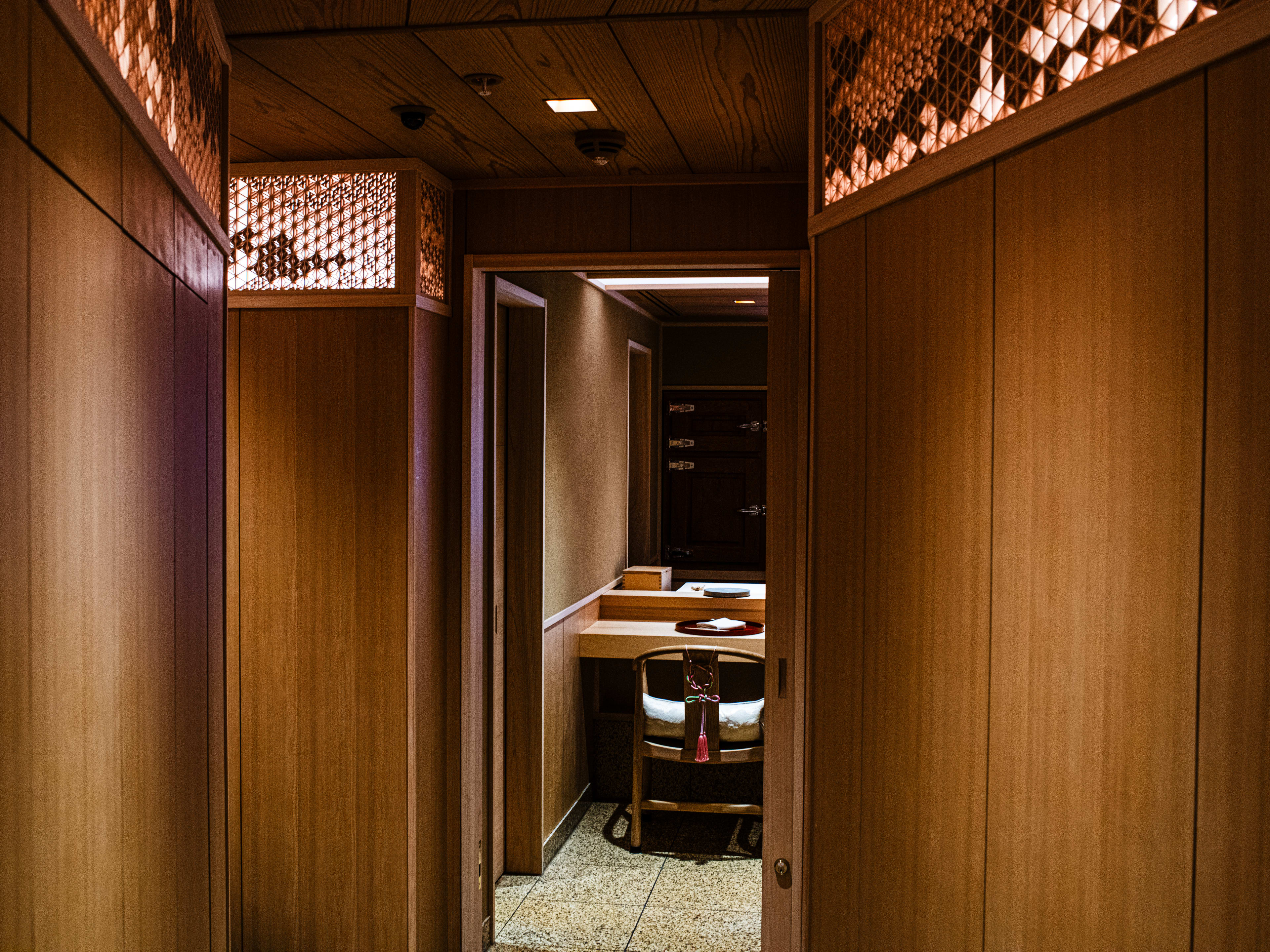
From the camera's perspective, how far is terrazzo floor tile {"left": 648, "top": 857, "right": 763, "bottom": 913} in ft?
12.7

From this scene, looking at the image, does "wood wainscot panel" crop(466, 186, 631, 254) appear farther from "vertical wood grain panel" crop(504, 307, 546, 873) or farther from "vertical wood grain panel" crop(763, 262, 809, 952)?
"vertical wood grain panel" crop(504, 307, 546, 873)

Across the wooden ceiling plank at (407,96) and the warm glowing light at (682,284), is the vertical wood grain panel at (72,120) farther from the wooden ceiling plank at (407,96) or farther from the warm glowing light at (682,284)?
the warm glowing light at (682,284)

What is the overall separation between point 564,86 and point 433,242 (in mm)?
948

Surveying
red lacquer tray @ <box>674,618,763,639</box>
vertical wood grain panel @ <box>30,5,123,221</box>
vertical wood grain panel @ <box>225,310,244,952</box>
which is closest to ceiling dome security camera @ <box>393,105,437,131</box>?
vertical wood grain panel @ <box>225,310,244,952</box>

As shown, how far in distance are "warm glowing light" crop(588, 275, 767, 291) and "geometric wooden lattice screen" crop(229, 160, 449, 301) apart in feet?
3.40

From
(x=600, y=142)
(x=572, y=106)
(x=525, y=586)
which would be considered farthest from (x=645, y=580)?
(x=572, y=106)

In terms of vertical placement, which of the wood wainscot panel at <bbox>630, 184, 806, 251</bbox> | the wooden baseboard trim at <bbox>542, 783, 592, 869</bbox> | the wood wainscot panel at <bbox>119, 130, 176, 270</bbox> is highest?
the wood wainscot panel at <bbox>630, 184, 806, 251</bbox>

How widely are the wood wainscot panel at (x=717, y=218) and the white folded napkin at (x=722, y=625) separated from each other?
206cm

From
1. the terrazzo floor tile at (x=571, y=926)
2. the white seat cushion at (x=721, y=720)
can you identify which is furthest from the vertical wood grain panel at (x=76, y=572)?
the white seat cushion at (x=721, y=720)

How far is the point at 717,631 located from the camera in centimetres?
477

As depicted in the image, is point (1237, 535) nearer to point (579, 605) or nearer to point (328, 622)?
point (328, 622)

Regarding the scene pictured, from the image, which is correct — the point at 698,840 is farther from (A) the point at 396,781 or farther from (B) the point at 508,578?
(A) the point at 396,781

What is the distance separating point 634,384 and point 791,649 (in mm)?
3926

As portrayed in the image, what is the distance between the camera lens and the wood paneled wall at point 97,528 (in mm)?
980
